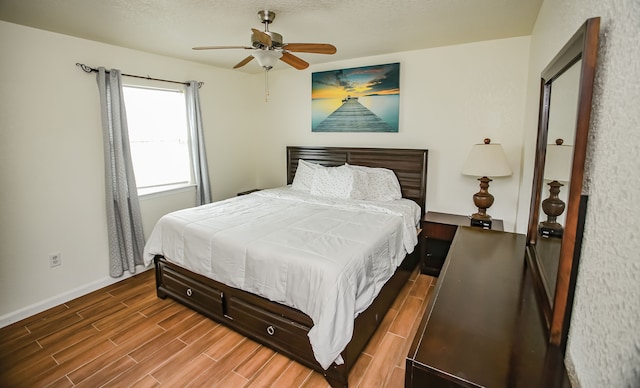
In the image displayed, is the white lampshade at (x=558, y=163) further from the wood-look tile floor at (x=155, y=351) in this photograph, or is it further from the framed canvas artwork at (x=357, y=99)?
the framed canvas artwork at (x=357, y=99)

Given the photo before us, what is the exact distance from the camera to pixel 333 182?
11.9 ft

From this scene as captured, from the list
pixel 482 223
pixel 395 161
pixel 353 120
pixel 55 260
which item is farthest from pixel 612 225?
pixel 55 260

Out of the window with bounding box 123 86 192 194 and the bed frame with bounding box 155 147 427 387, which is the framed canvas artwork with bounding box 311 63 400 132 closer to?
the bed frame with bounding box 155 147 427 387

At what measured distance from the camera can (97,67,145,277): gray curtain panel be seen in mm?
3008

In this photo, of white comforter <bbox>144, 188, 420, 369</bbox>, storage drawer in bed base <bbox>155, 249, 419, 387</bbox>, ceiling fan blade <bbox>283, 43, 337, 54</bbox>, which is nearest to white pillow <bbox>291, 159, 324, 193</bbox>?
white comforter <bbox>144, 188, 420, 369</bbox>

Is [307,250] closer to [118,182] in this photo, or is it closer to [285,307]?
[285,307]

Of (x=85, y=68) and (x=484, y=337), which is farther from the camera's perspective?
(x=85, y=68)

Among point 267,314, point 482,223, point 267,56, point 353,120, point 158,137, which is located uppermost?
point 267,56

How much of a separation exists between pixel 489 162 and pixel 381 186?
3.69 ft

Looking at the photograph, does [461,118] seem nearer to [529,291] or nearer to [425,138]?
[425,138]

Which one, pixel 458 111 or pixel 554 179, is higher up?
pixel 458 111

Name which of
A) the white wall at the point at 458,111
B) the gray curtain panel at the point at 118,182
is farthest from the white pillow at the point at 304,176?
the gray curtain panel at the point at 118,182

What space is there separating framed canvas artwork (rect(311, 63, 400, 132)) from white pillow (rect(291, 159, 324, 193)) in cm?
54

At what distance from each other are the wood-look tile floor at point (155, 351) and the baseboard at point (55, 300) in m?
0.05
